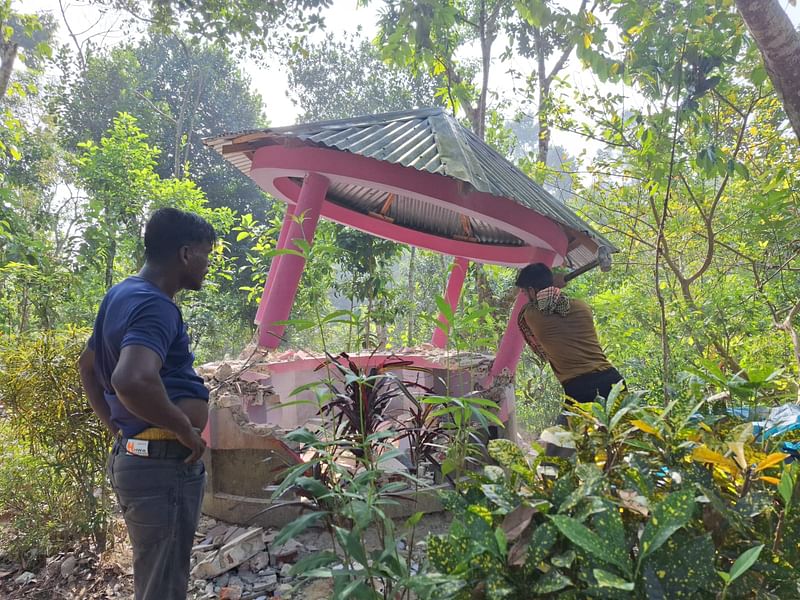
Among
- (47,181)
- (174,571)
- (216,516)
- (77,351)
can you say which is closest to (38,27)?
(77,351)

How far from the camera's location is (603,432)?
4.60 ft

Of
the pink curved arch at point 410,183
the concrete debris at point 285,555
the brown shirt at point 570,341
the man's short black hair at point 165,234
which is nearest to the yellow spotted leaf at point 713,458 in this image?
the man's short black hair at point 165,234

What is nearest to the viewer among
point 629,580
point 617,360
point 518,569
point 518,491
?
point 629,580

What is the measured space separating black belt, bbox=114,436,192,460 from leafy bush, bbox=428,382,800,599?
3.97 feet

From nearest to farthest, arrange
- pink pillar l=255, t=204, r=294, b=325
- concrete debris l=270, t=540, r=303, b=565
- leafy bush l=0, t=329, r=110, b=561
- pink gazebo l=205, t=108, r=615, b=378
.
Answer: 1. leafy bush l=0, t=329, r=110, b=561
2. concrete debris l=270, t=540, r=303, b=565
3. pink gazebo l=205, t=108, r=615, b=378
4. pink pillar l=255, t=204, r=294, b=325

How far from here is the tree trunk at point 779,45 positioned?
193 centimetres

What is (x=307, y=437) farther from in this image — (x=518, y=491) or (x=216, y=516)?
(x=216, y=516)

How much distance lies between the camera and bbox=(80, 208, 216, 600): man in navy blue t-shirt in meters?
1.77

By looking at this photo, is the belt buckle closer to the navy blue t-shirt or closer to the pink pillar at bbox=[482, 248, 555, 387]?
the navy blue t-shirt

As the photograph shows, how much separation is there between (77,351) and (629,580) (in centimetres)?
324

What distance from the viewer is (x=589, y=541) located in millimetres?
941

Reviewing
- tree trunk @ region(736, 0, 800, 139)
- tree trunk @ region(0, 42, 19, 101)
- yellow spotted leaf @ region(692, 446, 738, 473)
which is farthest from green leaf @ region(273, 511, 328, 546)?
tree trunk @ region(0, 42, 19, 101)

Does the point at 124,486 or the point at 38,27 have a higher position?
the point at 38,27

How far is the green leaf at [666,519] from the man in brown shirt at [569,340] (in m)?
2.46
